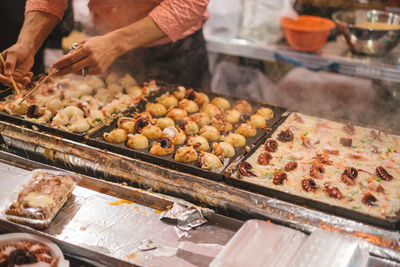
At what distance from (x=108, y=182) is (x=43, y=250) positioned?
1.88ft

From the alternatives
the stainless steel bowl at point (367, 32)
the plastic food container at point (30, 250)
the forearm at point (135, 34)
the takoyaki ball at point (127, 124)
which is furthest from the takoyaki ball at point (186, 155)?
the stainless steel bowl at point (367, 32)

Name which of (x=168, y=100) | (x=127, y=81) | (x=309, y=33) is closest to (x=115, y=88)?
(x=127, y=81)

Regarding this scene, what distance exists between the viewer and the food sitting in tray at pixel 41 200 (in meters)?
2.07

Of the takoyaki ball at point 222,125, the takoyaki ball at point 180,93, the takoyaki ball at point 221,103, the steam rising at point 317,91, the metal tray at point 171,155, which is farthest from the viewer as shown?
the steam rising at point 317,91

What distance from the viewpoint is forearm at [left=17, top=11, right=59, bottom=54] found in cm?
313

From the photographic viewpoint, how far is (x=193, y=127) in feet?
9.24

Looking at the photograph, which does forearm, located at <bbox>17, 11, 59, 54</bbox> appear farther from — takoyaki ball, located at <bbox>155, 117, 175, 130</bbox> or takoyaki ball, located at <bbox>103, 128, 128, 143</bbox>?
takoyaki ball, located at <bbox>155, 117, 175, 130</bbox>

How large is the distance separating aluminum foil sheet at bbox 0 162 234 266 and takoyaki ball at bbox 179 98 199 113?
1040 mm

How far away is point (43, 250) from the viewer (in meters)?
1.91

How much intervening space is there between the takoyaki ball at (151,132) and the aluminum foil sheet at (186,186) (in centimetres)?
31

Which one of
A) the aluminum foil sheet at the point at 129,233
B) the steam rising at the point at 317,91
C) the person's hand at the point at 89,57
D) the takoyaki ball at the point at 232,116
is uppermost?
the person's hand at the point at 89,57

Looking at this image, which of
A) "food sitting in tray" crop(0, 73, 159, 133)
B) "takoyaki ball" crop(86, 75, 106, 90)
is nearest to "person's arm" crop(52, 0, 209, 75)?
"food sitting in tray" crop(0, 73, 159, 133)

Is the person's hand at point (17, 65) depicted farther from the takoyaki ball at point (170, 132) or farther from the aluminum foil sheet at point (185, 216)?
the aluminum foil sheet at point (185, 216)

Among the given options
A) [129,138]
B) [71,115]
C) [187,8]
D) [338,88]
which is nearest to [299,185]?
[129,138]
